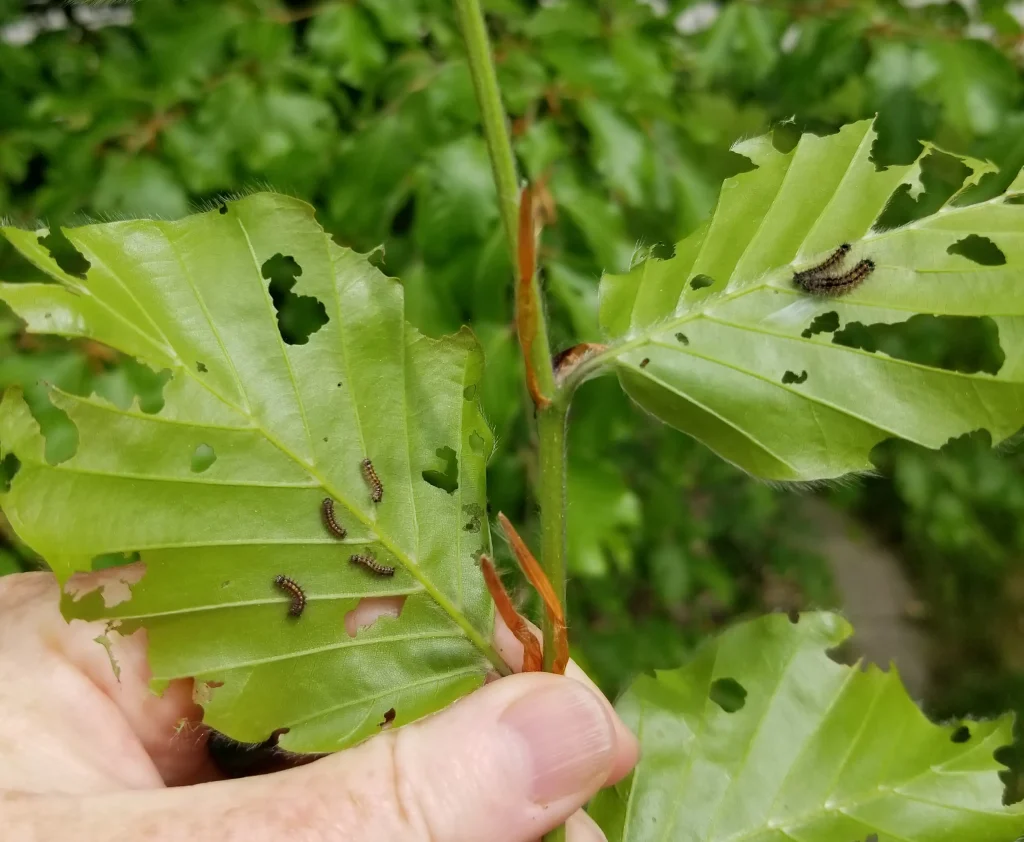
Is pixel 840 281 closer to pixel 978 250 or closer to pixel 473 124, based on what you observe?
pixel 978 250

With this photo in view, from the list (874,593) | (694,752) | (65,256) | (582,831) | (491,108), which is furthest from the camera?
(874,593)

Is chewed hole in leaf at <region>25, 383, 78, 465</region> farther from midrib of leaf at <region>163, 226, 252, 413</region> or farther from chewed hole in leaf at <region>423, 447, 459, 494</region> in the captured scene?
chewed hole in leaf at <region>423, 447, 459, 494</region>

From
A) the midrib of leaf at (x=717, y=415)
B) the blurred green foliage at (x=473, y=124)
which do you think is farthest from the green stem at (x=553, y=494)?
the blurred green foliage at (x=473, y=124)

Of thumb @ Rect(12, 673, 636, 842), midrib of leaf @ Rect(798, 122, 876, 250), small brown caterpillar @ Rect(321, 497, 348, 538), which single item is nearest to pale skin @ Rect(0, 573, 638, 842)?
thumb @ Rect(12, 673, 636, 842)

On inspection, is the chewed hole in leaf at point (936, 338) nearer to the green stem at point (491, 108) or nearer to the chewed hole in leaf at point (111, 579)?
the green stem at point (491, 108)

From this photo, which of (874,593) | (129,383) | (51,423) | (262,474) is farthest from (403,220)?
(874,593)
